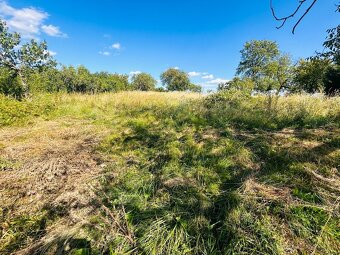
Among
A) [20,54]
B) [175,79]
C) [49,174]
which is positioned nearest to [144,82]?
[175,79]

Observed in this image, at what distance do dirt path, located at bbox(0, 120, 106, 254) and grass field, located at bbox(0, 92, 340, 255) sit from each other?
1cm

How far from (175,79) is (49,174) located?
6442 centimetres

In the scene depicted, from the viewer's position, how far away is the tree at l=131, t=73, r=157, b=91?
65.7m

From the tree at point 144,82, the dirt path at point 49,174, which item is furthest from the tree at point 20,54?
the tree at point 144,82

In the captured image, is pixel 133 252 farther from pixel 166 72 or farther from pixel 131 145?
pixel 166 72

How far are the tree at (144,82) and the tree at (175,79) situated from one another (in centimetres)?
437

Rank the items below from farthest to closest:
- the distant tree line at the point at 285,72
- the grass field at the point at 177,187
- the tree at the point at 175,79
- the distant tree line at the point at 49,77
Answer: the tree at the point at 175,79 < the distant tree line at the point at 49,77 < the distant tree line at the point at 285,72 < the grass field at the point at 177,187

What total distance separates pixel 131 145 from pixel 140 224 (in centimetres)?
199

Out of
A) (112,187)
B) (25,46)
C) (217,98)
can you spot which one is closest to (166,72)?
(25,46)

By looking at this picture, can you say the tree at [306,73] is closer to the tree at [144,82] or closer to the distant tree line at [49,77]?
the distant tree line at [49,77]

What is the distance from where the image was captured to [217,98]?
23.3ft

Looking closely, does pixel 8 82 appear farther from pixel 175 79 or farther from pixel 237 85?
pixel 175 79

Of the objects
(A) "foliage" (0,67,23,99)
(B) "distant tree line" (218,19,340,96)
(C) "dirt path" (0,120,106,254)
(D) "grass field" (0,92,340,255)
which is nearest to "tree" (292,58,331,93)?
(B) "distant tree line" (218,19,340,96)

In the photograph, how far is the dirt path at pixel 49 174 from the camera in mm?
2002
